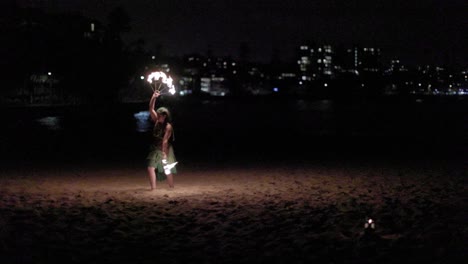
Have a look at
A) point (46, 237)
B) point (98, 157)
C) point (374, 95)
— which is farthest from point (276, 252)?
point (374, 95)

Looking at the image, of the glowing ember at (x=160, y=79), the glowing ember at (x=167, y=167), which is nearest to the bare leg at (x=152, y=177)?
the glowing ember at (x=167, y=167)

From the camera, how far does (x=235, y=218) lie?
30.9 feet

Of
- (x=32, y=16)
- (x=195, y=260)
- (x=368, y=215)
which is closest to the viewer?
(x=195, y=260)

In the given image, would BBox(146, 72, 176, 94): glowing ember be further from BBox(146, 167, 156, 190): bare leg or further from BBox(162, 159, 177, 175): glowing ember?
BBox(146, 167, 156, 190): bare leg

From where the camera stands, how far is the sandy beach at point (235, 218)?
23.7ft

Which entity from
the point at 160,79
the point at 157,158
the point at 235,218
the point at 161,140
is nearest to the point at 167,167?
the point at 157,158

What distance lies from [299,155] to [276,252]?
13819 mm

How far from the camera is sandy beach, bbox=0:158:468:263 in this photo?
723cm

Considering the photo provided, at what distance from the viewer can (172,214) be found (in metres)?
9.75

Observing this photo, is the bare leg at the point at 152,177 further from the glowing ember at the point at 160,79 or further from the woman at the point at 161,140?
the glowing ember at the point at 160,79

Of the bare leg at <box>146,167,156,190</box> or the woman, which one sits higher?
the woman

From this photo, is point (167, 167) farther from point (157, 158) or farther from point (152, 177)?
point (152, 177)

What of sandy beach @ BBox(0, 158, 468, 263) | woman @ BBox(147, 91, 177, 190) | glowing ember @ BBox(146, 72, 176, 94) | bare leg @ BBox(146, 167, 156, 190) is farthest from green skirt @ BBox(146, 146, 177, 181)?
glowing ember @ BBox(146, 72, 176, 94)

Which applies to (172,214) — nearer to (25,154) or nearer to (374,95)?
(25,154)
